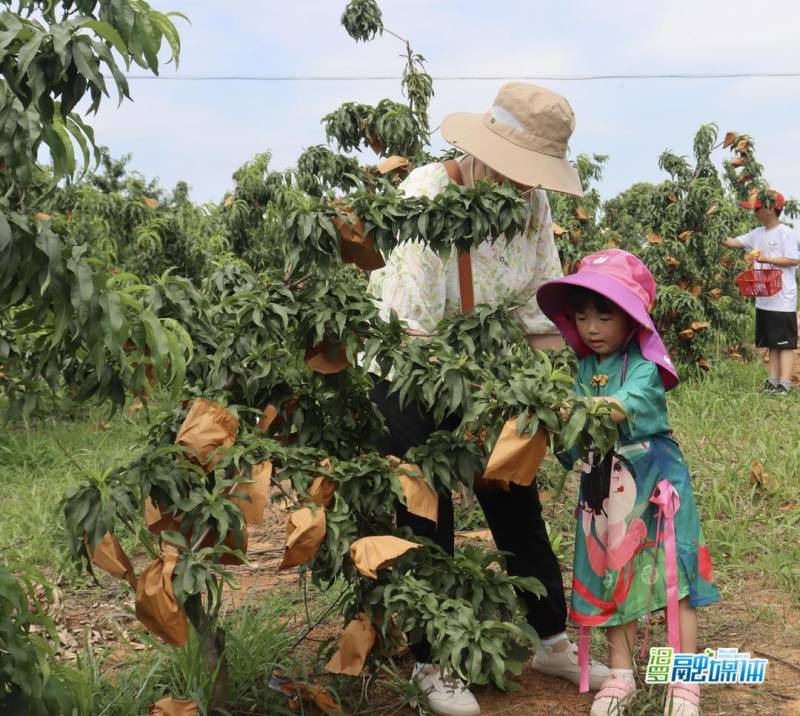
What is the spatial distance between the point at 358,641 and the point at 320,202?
41.9 inches

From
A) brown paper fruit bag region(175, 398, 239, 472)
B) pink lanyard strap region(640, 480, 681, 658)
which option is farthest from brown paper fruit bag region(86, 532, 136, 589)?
pink lanyard strap region(640, 480, 681, 658)

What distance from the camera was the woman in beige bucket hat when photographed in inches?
99.0

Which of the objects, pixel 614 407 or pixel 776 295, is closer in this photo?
pixel 614 407

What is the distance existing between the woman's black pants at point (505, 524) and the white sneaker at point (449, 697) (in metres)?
0.09

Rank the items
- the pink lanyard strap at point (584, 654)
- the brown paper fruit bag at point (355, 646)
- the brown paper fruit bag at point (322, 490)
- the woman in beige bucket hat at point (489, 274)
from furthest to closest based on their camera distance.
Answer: the pink lanyard strap at point (584, 654) < the woman in beige bucket hat at point (489, 274) < the brown paper fruit bag at point (355, 646) < the brown paper fruit bag at point (322, 490)

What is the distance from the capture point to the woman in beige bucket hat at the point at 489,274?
2.52m

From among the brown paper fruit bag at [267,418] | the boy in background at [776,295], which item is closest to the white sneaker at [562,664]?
the brown paper fruit bag at [267,418]

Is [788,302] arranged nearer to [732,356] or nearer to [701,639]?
[732,356]

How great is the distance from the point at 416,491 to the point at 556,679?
892 millimetres

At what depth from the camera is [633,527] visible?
2572 mm

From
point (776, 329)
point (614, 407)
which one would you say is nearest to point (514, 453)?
point (614, 407)

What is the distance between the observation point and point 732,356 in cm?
838

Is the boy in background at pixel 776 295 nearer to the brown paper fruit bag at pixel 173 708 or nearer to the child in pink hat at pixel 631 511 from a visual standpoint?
the child in pink hat at pixel 631 511

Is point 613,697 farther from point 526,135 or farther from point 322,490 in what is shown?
point 526,135
